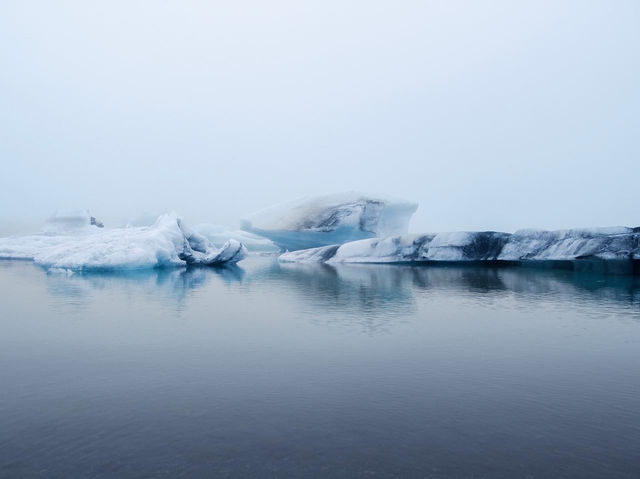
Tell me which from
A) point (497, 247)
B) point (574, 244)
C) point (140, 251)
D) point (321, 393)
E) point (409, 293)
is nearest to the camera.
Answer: point (321, 393)

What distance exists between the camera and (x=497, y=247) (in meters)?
13.9

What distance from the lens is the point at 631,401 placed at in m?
2.56

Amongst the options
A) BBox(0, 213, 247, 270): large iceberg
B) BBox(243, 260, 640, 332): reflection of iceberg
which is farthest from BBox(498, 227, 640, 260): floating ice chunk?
BBox(0, 213, 247, 270): large iceberg

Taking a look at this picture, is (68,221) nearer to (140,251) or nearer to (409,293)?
(140,251)

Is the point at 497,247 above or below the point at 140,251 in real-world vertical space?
below

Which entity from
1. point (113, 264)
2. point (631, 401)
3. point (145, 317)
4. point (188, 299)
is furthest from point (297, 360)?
point (113, 264)

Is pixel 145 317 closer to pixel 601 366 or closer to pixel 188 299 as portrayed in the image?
pixel 188 299

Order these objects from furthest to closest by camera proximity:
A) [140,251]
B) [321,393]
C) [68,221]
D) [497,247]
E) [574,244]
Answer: [68,221], [497,247], [140,251], [574,244], [321,393]

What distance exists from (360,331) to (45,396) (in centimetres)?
267

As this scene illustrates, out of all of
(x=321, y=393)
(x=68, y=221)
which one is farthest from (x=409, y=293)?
(x=68, y=221)

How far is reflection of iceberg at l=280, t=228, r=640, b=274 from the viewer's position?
1193 centimetres

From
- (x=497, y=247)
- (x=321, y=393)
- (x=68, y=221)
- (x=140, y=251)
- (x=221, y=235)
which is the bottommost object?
(x=321, y=393)

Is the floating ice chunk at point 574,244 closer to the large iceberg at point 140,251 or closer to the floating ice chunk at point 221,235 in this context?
the large iceberg at point 140,251

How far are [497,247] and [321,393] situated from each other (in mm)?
12495
